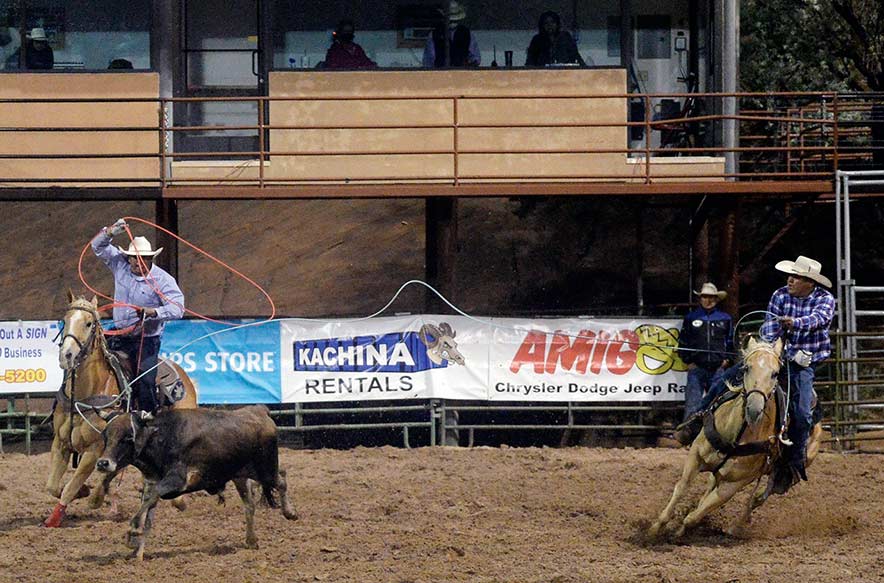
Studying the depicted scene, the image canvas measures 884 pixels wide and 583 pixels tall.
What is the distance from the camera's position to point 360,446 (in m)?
13.9

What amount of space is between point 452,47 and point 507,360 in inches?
156

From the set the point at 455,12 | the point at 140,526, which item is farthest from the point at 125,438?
the point at 455,12

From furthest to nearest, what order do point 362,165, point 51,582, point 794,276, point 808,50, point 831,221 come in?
point 808,50 < point 831,221 < point 362,165 < point 794,276 < point 51,582

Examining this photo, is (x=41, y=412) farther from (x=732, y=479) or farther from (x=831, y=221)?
(x=831, y=221)

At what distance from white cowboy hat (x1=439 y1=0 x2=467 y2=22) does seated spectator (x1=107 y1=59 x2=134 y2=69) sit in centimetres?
369

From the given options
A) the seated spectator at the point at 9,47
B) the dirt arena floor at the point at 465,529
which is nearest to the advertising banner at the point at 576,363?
the dirt arena floor at the point at 465,529

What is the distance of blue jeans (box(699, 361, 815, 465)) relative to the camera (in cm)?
1003

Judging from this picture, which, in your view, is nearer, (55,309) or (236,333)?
(236,333)

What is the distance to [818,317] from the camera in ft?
33.1

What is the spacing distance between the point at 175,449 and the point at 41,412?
19.6 ft

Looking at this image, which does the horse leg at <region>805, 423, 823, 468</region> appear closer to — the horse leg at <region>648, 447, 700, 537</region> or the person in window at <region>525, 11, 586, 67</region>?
the horse leg at <region>648, 447, 700, 537</region>

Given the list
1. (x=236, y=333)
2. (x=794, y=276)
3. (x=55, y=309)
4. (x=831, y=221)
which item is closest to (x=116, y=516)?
(x=236, y=333)

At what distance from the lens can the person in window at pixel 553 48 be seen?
15766 mm

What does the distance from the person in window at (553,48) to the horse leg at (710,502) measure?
289 inches
